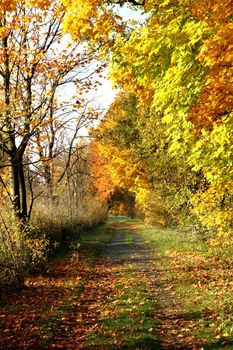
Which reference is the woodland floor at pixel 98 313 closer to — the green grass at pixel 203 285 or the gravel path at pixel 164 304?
the gravel path at pixel 164 304

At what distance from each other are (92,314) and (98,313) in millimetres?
181

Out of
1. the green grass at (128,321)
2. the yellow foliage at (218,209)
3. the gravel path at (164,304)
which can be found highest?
the yellow foliage at (218,209)

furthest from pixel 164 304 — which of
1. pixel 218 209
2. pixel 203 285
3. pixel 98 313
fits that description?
pixel 218 209

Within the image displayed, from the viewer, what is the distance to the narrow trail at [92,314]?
8.46 m

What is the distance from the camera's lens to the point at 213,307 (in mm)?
10516

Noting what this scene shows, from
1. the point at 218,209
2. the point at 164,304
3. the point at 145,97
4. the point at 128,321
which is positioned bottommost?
the point at 164,304

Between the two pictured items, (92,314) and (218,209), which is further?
(218,209)

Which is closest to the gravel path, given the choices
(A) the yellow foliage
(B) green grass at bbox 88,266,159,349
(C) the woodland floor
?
(C) the woodland floor

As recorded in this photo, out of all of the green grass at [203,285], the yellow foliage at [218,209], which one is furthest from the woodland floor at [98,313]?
the yellow foliage at [218,209]

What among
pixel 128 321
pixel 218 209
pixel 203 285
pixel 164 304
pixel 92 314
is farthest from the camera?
pixel 218 209

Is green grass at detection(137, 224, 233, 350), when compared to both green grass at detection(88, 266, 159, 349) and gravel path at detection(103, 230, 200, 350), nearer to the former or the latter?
gravel path at detection(103, 230, 200, 350)

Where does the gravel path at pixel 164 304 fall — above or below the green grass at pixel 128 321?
below

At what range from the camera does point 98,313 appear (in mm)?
10961

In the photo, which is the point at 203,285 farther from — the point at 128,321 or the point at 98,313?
the point at 128,321
